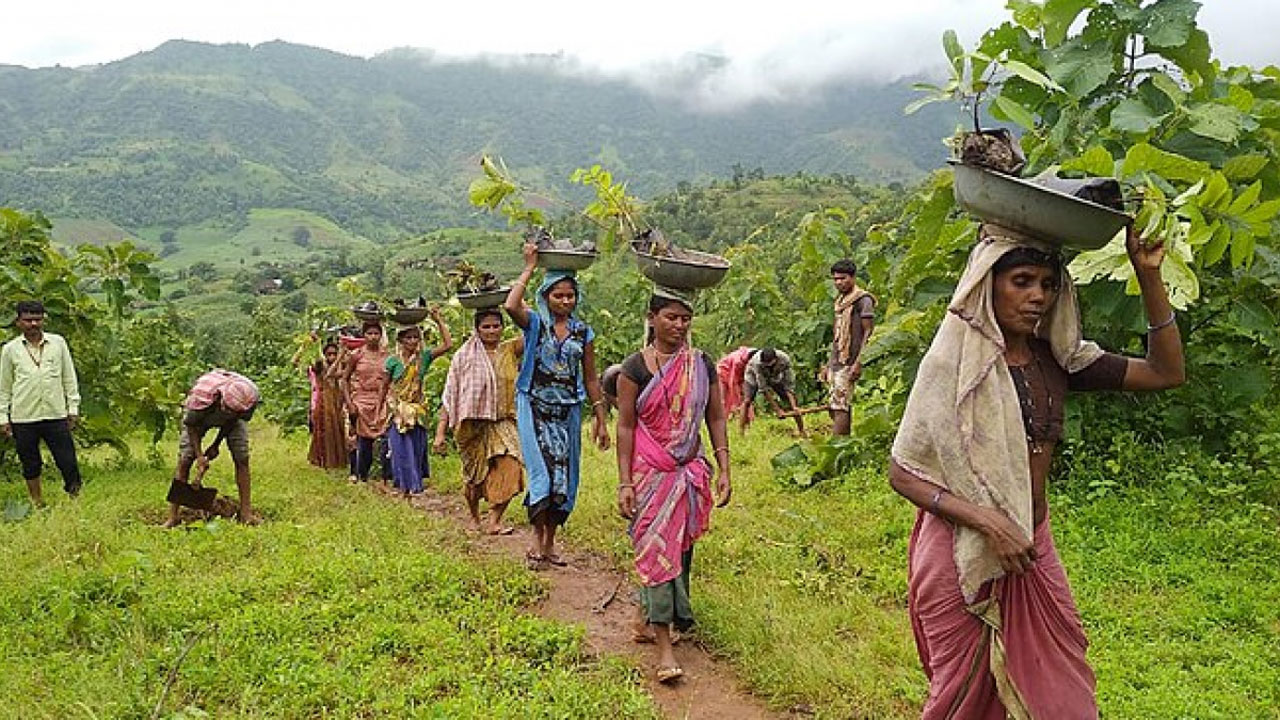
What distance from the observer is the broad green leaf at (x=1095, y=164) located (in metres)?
3.16

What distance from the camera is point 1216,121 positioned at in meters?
5.50

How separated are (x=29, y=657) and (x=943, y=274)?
5716 mm

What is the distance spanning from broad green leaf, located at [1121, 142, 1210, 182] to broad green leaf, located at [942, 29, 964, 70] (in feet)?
2.00

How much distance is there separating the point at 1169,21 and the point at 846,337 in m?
4.18

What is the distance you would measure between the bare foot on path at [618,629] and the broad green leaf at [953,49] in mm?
2896

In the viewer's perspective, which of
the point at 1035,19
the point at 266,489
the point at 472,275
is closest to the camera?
the point at 1035,19

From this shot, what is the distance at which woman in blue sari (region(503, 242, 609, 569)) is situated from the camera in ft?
21.5

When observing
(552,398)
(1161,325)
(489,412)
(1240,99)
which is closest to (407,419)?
(489,412)

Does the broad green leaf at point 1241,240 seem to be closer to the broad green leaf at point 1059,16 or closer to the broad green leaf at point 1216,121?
the broad green leaf at point 1216,121

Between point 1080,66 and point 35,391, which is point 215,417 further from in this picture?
point 1080,66

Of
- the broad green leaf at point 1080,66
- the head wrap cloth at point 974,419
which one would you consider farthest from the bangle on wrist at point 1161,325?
the broad green leaf at point 1080,66

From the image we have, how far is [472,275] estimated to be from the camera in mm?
8008

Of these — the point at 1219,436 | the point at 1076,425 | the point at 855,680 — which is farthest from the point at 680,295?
the point at 1219,436

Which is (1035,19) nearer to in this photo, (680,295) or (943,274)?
(943,274)
